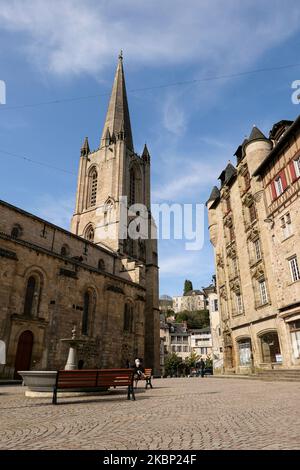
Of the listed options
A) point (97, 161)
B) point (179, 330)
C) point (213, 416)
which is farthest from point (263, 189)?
point (179, 330)

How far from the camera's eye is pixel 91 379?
10047 millimetres

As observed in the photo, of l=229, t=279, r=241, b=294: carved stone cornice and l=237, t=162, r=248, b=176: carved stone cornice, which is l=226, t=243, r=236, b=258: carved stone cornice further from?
l=237, t=162, r=248, b=176: carved stone cornice

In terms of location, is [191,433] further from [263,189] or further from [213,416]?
[263,189]

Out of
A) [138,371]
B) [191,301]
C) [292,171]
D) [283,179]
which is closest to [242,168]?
[283,179]

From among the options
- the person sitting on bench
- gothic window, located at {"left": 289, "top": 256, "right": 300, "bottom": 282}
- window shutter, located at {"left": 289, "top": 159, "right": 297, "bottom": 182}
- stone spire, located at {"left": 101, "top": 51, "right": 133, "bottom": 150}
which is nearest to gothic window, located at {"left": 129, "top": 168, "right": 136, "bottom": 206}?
stone spire, located at {"left": 101, "top": 51, "right": 133, "bottom": 150}

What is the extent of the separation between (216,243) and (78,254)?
575 inches

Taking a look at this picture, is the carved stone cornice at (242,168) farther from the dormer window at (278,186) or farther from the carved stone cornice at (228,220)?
the dormer window at (278,186)

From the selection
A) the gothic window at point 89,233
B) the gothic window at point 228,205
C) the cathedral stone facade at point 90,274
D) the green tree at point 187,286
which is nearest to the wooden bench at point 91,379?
the cathedral stone facade at point 90,274

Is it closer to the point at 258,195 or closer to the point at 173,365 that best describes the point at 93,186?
the point at 258,195

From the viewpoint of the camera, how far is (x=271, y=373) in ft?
60.6

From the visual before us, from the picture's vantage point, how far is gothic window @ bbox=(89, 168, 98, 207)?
47966mm

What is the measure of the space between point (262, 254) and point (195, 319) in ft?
265

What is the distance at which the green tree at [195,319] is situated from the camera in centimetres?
9614
